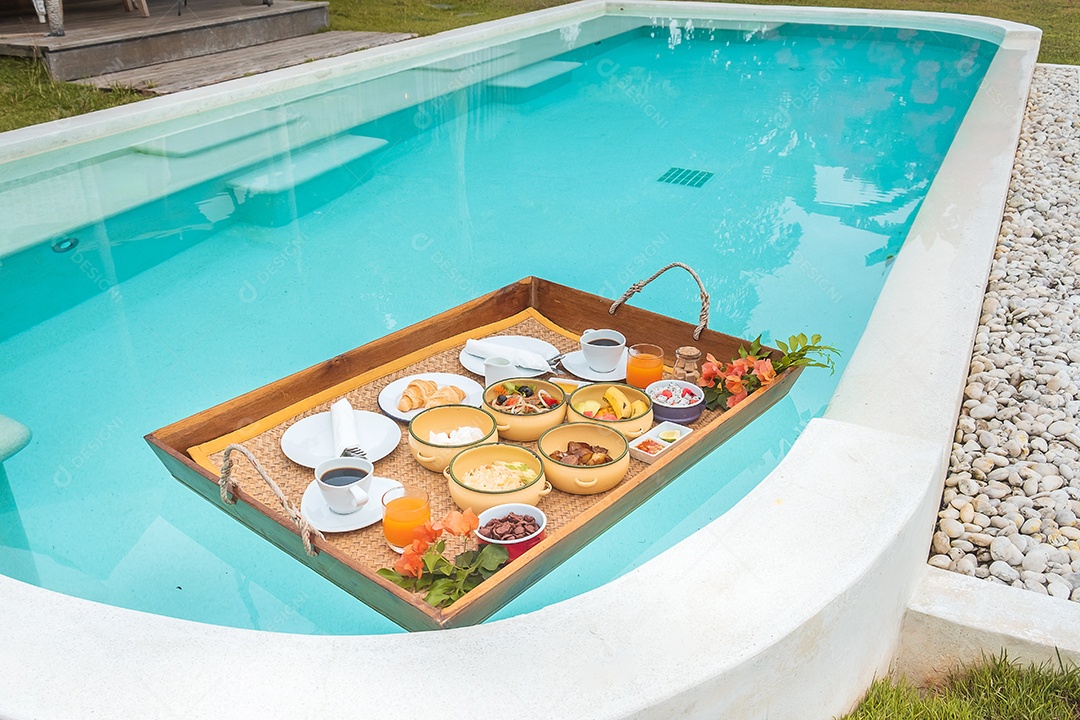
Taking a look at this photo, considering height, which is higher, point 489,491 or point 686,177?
point 489,491

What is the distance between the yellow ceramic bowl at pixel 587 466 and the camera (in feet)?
6.48

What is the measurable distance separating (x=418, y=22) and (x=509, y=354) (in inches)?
272

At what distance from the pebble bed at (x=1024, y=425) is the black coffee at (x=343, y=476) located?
130 centimetres

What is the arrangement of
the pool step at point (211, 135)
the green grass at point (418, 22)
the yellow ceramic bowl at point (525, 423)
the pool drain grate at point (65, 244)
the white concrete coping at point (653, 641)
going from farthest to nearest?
the green grass at point (418, 22)
the pool step at point (211, 135)
the pool drain grate at point (65, 244)
the yellow ceramic bowl at point (525, 423)
the white concrete coping at point (653, 641)

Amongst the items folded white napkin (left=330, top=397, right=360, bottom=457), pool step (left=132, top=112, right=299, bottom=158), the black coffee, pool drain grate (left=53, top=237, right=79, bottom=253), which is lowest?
pool drain grate (left=53, top=237, right=79, bottom=253)

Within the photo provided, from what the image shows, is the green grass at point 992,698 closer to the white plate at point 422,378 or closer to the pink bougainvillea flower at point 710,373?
the pink bougainvillea flower at point 710,373

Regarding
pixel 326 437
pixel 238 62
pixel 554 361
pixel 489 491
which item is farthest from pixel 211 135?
pixel 489 491

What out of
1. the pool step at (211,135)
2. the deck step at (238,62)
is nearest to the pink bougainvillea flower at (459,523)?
the pool step at (211,135)

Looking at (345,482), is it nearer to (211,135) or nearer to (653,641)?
(653,641)

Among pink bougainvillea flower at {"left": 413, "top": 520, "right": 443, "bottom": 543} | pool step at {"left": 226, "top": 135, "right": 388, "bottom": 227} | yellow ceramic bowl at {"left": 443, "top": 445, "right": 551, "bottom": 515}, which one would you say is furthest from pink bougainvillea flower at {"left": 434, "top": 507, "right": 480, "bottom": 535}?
pool step at {"left": 226, "top": 135, "right": 388, "bottom": 227}

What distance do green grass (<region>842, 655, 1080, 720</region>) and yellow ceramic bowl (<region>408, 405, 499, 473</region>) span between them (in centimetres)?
102

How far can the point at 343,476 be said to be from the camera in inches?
77.2

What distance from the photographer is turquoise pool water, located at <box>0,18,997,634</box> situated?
2129 mm

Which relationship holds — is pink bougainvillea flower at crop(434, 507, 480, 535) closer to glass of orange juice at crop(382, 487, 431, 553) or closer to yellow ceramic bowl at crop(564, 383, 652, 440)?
glass of orange juice at crop(382, 487, 431, 553)
